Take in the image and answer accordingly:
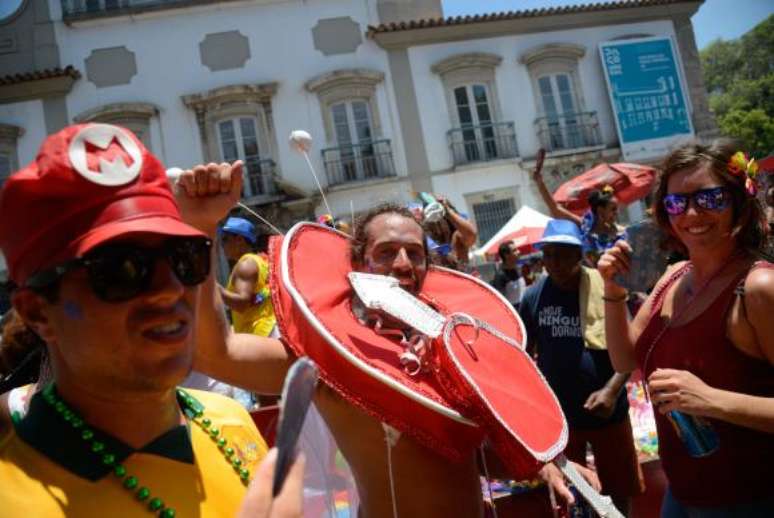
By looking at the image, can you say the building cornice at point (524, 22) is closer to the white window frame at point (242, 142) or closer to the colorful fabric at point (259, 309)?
the white window frame at point (242, 142)

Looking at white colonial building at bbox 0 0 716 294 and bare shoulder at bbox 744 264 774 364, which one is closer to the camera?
bare shoulder at bbox 744 264 774 364

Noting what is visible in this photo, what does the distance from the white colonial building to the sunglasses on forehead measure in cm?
1409

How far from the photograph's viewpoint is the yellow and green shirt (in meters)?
0.95

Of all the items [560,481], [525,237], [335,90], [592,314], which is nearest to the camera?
[560,481]

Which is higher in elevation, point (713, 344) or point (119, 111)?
point (119, 111)

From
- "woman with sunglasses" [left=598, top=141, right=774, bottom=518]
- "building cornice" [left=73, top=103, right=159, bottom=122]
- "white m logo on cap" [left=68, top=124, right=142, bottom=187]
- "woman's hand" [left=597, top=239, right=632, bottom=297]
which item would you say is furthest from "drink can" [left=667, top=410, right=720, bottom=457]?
"building cornice" [left=73, top=103, right=159, bottom=122]

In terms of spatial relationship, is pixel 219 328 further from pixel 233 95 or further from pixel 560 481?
pixel 233 95

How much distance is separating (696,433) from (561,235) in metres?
1.96

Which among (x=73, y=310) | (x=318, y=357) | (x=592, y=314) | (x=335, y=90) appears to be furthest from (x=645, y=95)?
(x=73, y=310)

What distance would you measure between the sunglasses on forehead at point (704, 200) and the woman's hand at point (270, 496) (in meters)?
1.70

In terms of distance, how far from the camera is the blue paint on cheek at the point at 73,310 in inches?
40.0

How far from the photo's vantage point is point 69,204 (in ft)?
3.27

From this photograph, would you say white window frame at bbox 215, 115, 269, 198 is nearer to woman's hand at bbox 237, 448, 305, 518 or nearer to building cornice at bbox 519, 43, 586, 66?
building cornice at bbox 519, 43, 586, 66

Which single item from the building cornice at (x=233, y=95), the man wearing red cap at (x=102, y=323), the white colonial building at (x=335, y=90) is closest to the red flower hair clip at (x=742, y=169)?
the man wearing red cap at (x=102, y=323)
